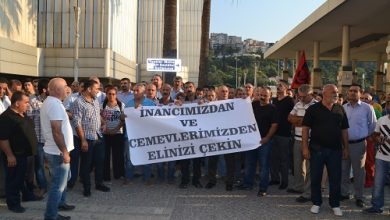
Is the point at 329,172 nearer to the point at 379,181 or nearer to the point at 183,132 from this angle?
the point at 379,181

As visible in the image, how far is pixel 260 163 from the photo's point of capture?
884 centimetres

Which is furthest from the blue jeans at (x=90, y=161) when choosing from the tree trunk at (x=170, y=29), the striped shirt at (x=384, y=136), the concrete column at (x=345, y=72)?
the concrete column at (x=345, y=72)

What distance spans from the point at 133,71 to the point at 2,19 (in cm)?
1472

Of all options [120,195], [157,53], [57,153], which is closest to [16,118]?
[57,153]

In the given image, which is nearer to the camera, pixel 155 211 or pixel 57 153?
pixel 57 153

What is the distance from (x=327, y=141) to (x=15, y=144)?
485cm

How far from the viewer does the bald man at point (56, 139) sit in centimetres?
617

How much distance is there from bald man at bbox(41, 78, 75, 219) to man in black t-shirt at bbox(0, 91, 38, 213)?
94cm

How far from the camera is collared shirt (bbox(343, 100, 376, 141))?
7832 millimetres

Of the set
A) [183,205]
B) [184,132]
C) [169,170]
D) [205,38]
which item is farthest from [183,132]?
[205,38]

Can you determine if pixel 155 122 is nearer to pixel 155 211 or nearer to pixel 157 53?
pixel 155 211

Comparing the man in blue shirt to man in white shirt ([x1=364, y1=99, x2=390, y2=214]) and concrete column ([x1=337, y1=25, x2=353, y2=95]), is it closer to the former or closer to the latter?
man in white shirt ([x1=364, y1=99, x2=390, y2=214])

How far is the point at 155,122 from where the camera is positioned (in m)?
9.05

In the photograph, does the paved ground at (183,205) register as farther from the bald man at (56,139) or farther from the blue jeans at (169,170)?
the bald man at (56,139)
